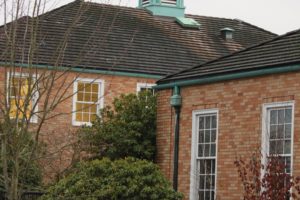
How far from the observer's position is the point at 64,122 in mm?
34344

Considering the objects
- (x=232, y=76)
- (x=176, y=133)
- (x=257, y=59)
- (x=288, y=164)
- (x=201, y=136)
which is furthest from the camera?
(x=176, y=133)

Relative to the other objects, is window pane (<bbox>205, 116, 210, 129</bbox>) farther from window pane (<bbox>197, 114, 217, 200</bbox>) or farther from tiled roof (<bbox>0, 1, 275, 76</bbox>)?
tiled roof (<bbox>0, 1, 275, 76</bbox>)

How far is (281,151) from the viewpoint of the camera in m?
22.3

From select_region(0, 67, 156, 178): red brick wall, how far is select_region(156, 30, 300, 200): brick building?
14.7 ft

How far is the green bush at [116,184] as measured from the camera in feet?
75.3

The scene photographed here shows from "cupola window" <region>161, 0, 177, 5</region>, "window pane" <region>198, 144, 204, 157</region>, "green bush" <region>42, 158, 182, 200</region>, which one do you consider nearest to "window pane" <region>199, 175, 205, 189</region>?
"window pane" <region>198, 144, 204, 157</region>

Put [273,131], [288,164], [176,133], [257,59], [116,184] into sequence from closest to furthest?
[288,164]
[273,131]
[116,184]
[257,59]
[176,133]

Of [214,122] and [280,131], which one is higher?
[214,122]

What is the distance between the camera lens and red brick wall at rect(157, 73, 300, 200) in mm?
22716

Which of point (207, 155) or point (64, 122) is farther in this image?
point (64, 122)

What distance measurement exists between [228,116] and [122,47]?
13191mm

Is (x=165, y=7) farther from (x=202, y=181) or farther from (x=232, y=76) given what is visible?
(x=232, y=76)

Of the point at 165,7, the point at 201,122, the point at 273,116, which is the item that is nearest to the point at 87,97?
the point at 165,7

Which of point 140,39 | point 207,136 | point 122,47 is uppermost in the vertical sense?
point 140,39
